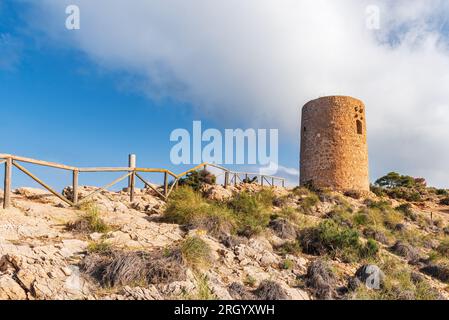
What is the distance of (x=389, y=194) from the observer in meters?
24.7

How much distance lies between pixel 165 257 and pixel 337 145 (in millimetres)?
16940

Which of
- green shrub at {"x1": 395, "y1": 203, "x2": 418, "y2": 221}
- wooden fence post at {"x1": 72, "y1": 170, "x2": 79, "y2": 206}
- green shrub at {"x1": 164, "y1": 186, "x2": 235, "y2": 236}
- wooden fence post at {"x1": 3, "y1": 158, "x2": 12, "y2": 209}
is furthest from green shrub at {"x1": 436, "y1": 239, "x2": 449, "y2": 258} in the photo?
wooden fence post at {"x1": 3, "y1": 158, "x2": 12, "y2": 209}

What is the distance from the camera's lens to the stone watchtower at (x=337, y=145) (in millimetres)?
19594

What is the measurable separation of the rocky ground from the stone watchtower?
10.1m

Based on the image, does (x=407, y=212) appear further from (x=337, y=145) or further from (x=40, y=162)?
(x=40, y=162)

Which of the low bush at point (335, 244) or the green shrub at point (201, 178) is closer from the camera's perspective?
the low bush at point (335, 244)

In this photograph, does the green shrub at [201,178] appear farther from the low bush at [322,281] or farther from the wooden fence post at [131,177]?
the low bush at [322,281]

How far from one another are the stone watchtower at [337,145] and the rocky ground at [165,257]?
396 inches

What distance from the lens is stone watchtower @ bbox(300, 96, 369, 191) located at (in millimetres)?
19594

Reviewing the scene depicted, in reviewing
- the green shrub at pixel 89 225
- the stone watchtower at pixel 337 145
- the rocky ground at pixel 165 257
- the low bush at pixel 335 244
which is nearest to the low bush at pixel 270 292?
the rocky ground at pixel 165 257

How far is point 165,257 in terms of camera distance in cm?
497

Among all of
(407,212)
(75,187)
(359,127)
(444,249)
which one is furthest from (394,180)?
(75,187)

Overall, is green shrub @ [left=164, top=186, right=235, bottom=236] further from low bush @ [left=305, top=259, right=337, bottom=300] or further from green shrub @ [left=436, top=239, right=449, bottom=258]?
green shrub @ [left=436, top=239, right=449, bottom=258]

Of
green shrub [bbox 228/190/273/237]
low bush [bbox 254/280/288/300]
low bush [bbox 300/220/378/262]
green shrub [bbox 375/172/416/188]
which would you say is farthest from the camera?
green shrub [bbox 375/172/416/188]
